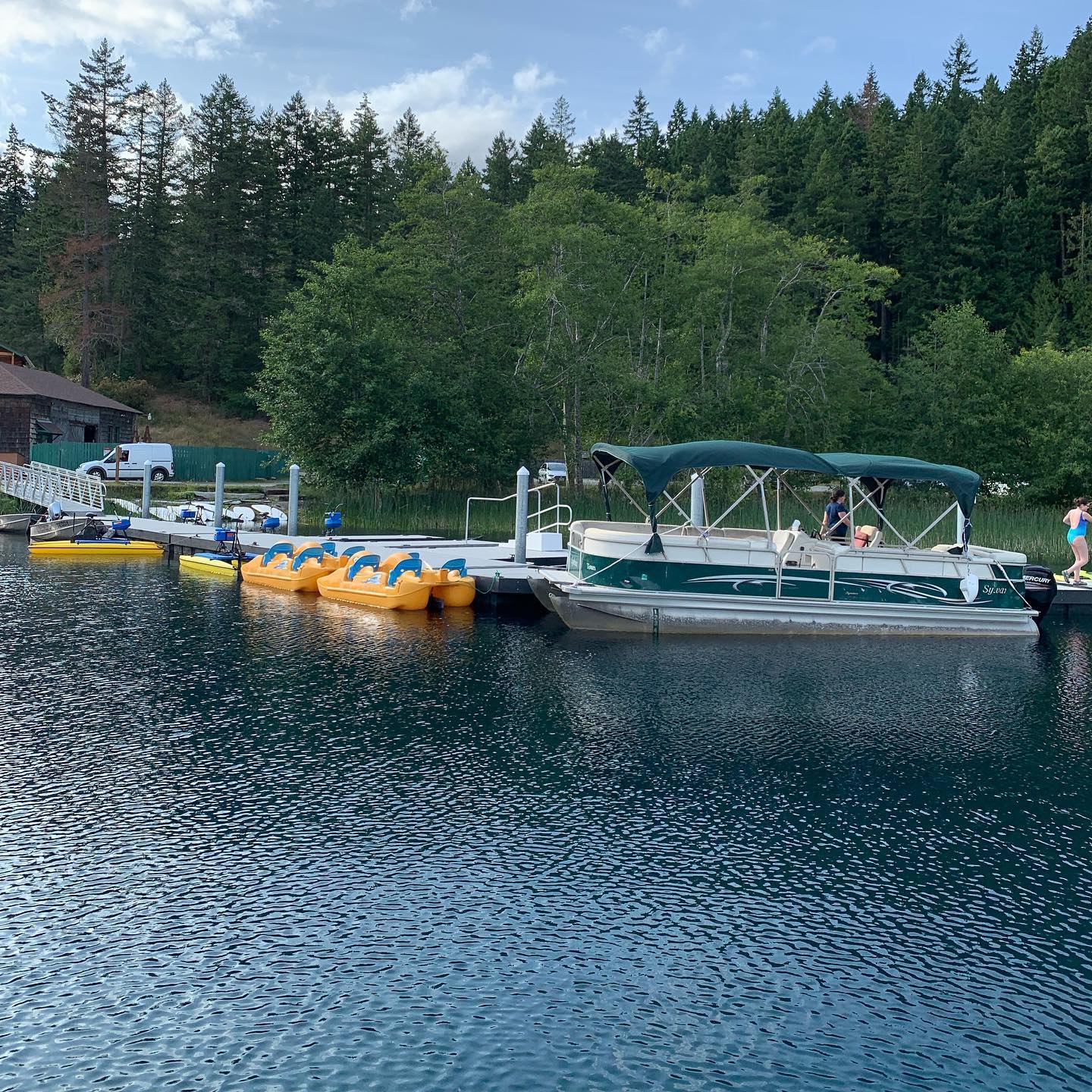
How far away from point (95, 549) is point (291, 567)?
914 centimetres

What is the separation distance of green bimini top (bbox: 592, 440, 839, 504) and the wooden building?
41517 millimetres

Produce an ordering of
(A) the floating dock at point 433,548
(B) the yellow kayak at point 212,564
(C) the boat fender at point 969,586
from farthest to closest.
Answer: (B) the yellow kayak at point 212,564, (A) the floating dock at point 433,548, (C) the boat fender at point 969,586

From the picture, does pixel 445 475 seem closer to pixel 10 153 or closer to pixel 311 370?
pixel 311 370

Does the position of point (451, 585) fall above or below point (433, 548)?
below

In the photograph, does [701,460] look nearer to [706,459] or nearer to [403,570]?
[706,459]

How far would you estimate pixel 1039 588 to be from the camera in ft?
68.3

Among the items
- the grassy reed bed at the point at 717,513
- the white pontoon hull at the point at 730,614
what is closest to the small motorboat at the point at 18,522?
the grassy reed bed at the point at 717,513

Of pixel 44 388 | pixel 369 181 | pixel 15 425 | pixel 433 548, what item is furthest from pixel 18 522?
pixel 369 181

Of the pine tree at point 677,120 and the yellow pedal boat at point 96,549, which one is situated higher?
the pine tree at point 677,120

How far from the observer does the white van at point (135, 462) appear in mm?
50000

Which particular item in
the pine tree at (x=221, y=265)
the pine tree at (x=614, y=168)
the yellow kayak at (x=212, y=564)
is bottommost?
the yellow kayak at (x=212, y=564)

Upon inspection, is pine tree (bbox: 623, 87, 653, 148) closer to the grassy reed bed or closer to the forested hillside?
the forested hillside

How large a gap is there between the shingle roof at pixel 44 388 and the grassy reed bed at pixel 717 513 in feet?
57.6

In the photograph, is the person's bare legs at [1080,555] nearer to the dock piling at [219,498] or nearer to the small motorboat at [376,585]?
the small motorboat at [376,585]
